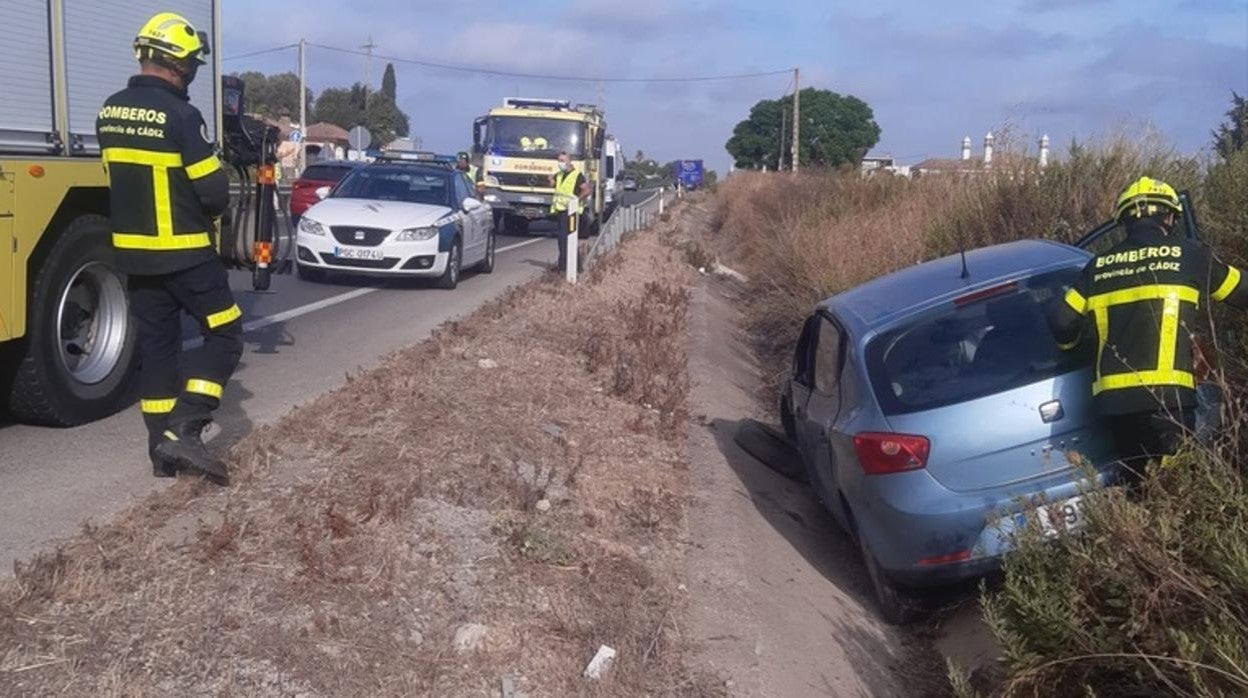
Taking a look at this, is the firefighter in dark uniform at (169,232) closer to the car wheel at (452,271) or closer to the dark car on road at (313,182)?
the car wheel at (452,271)

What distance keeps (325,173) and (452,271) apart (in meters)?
10.1

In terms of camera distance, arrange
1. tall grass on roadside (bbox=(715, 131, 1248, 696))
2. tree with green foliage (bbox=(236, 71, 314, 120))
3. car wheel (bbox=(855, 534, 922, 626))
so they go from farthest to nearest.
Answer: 1. tree with green foliage (bbox=(236, 71, 314, 120))
2. car wheel (bbox=(855, 534, 922, 626))
3. tall grass on roadside (bbox=(715, 131, 1248, 696))

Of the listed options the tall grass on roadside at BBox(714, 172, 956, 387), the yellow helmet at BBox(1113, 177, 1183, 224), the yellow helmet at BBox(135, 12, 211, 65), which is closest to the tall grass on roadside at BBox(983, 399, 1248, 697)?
the yellow helmet at BBox(1113, 177, 1183, 224)

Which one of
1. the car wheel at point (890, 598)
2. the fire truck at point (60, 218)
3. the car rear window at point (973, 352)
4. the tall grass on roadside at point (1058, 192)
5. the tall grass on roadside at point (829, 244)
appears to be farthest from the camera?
the tall grass on roadside at point (829, 244)

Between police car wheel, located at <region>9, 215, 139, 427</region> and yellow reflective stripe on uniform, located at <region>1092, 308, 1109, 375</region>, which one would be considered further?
police car wheel, located at <region>9, 215, 139, 427</region>

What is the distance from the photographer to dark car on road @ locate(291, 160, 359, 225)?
2423cm

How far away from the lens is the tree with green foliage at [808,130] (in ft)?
238

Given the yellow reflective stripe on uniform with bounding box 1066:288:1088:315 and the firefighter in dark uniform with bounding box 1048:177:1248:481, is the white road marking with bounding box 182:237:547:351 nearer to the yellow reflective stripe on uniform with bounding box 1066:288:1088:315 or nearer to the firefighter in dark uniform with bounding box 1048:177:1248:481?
the yellow reflective stripe on uniform with bounding box 1066:288:1088:315

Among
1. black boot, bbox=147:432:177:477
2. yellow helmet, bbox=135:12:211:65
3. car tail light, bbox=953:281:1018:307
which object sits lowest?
black boot, bbox=147:432:177:477

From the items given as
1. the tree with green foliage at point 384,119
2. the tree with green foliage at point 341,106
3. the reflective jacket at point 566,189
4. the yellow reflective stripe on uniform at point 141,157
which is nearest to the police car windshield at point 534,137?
the reflective jacket at point 566,189

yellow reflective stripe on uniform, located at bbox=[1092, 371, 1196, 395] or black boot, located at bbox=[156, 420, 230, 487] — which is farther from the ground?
yellow reflective stripe on uniform, located at bbox=[1092, 371, 1196, 395]

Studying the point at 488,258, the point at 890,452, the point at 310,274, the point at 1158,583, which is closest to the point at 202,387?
the point at 890,452

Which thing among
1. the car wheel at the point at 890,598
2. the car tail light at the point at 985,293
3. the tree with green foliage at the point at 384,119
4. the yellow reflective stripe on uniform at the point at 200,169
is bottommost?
the car wheel at the point at 890,598

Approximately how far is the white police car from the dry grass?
7.80 meters
